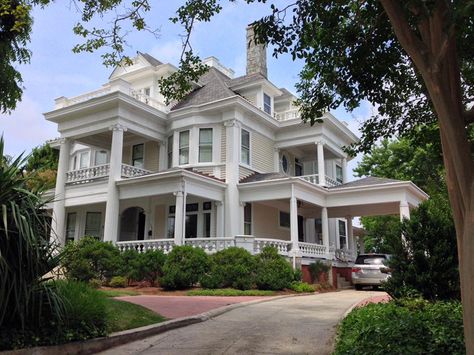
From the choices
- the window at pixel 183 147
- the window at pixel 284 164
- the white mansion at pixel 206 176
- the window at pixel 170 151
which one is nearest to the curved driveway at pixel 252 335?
the white mansion at pixel 206 176

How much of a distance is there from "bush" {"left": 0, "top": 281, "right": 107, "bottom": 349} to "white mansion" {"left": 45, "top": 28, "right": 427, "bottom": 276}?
11.4 m

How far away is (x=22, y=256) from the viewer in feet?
20.1

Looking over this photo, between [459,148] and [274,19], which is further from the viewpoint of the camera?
[274,19]

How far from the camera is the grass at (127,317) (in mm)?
7647

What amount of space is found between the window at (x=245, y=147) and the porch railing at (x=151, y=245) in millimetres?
6027

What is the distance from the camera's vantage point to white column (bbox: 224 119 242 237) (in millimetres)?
21609

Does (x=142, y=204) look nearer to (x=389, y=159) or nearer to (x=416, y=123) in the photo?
(x=416, y=123)

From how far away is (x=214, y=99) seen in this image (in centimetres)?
2411

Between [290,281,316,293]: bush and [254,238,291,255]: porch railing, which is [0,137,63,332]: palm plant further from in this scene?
[254,238,291,255]: porch railing

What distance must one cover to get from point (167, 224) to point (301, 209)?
767cm

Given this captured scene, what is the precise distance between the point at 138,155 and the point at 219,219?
6.83 metres

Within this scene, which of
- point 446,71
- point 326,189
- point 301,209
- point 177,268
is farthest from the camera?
point 301,209

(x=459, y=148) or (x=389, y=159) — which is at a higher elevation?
(x=389, y=159)

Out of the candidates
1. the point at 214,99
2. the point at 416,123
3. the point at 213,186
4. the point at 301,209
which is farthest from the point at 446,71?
the point at 301,209
